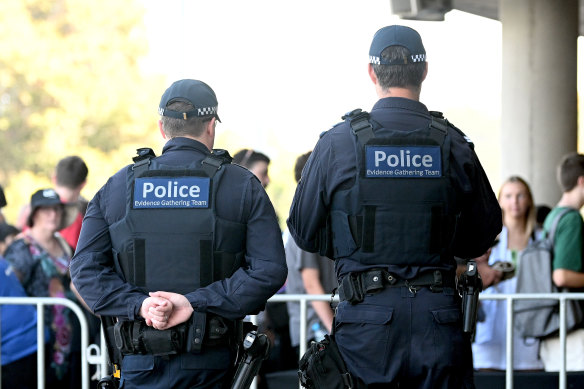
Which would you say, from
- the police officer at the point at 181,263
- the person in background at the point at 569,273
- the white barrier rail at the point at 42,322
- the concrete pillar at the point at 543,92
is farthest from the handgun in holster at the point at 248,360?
the concrete pillar at the point at 543,92

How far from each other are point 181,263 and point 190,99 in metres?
0.68

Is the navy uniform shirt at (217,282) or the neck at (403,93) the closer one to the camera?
the navy uniform shirt at (217,282)

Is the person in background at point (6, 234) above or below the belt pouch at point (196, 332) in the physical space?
above

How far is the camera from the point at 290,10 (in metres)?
36.6

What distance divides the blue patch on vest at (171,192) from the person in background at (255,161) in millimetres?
3558

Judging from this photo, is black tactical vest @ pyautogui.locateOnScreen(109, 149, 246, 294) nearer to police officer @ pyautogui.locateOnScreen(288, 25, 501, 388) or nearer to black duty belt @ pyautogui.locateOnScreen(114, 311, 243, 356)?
black duty belt @ pyautogui.locateOnScreen(114, 311, 243, 356)

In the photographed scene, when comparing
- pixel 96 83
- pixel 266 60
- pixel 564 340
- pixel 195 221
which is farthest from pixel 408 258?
pixel 266 60

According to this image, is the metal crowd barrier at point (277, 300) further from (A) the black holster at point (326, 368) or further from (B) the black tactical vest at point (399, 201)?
(B) the black tactical vest at point (399, 201)

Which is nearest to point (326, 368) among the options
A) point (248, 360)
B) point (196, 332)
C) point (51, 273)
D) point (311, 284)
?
point (248, 360)

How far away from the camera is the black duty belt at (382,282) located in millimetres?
4109

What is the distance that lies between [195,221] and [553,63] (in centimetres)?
844

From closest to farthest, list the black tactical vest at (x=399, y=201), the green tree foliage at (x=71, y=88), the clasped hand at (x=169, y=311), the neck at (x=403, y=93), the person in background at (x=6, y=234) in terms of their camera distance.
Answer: the clasped hand at (x=169, y=311)
the black tactical vest at (x=399, y=201)
the neck at (x=403, y=93)
the person in background at (x=6, y=234)
the green tree foliage at (x=71, y=88)

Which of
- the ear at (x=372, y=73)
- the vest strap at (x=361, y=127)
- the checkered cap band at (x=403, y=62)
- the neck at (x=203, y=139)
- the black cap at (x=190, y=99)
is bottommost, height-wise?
the neck at (x=203, y=139)

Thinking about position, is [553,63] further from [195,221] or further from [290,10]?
[290,10]
